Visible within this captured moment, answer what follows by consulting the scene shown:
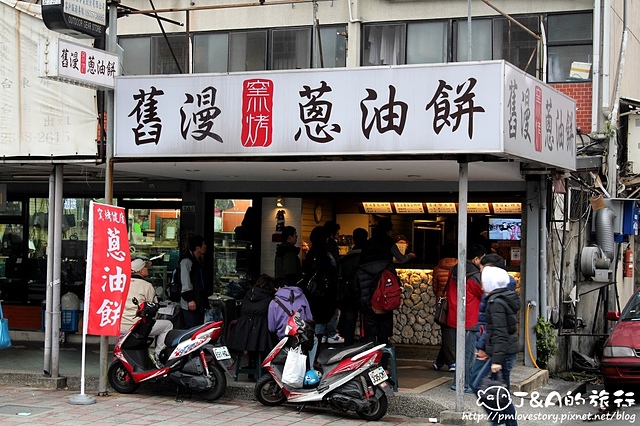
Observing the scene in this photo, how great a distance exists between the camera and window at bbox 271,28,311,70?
19.4 m

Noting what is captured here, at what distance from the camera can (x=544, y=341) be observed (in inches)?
526

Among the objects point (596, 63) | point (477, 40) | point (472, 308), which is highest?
point (477, 40)

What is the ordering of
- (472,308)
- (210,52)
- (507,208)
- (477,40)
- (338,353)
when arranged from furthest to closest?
(210,52) → (477,40) → (507,208) → (472,308) → (338,353)

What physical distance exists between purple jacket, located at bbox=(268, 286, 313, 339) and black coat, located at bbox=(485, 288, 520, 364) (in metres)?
2.95

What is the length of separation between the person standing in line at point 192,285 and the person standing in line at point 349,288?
2026 millimetres

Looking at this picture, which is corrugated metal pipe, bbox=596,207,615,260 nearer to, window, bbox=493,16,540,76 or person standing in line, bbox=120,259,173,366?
window, bbox=493,16,540,76

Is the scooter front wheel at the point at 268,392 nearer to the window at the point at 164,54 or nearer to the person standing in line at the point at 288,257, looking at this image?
the person standing in line at the point at 288,257

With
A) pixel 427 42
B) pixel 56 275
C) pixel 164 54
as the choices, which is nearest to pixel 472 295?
pixel 56 275

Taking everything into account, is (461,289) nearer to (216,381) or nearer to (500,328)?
(500,328)

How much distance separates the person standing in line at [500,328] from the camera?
29.2 ft

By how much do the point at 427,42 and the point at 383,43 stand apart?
0.94 meters

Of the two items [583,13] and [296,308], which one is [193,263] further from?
[583,13]

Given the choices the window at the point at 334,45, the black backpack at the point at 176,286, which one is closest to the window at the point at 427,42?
the window at the point at 334,45

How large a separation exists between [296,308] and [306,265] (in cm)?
256
